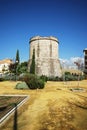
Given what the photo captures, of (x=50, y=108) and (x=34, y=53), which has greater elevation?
(x=34, y=53)

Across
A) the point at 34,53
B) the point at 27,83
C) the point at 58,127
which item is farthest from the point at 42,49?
the point at 58,127

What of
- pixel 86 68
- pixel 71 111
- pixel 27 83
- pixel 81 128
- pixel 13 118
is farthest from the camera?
pixel 86 68

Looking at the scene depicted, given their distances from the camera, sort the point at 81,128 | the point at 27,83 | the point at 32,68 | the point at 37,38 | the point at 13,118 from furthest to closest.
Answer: the point at 37,38, the point at 32,68, the point at 27,83, the point at 13,118, the point at 81,128

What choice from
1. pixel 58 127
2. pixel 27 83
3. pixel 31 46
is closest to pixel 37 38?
pixel 31 46

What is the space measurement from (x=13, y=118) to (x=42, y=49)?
1526 inches

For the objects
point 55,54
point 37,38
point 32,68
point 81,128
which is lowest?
point 81,128

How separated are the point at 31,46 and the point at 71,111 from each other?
1581 inches

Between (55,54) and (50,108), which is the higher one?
(55,54)

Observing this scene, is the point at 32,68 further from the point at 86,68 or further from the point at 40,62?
the point at 86,68

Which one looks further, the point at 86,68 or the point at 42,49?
the point at 86,68

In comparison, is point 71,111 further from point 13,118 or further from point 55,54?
point 55,54

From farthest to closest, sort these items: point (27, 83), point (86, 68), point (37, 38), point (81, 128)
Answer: point (86, 68)
point (37, 38)
point (27, 83)
point (81, 128)

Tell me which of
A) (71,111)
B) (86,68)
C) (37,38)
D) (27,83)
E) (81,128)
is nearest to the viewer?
(81,128)

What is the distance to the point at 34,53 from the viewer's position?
4769 centimetres
